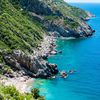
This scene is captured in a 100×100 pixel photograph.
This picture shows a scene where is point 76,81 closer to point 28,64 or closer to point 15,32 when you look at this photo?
point 28,64

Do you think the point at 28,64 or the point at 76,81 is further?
the point at 28,64

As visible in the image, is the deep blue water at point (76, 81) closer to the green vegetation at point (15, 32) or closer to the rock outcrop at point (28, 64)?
the rock outcrop at point (28, 64)

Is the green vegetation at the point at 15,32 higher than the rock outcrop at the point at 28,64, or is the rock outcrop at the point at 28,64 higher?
the green vegetation at the point at 15,32

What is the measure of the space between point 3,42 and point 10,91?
78.5 metres

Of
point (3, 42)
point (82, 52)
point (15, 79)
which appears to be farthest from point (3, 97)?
point (82, 52)

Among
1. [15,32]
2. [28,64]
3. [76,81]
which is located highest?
[15,32]

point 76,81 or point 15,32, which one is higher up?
point 15,32

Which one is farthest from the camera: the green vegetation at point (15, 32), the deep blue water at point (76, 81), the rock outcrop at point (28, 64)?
the green vegetation at point (15, 32)

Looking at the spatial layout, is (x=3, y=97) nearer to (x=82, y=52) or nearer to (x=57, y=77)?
(x=57, y=77)

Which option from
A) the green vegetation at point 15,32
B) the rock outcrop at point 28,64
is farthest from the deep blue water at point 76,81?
the green vegetation at point 15,32

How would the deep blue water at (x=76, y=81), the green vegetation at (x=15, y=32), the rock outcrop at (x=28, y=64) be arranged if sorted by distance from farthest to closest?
the green vegetation at (x=15, y=32) < the rock outcrop at (x=28, y=64) < the deep blue water at (x=76, y=81)

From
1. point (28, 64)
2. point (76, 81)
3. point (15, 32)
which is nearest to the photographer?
point (76, 81)

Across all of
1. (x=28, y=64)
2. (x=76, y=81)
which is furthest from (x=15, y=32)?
(x=76, y=81)

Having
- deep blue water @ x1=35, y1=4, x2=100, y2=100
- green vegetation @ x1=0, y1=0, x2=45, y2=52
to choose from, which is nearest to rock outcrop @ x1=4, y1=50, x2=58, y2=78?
deep blue water @ x1=35, y1=4, x2=100, y2=100
